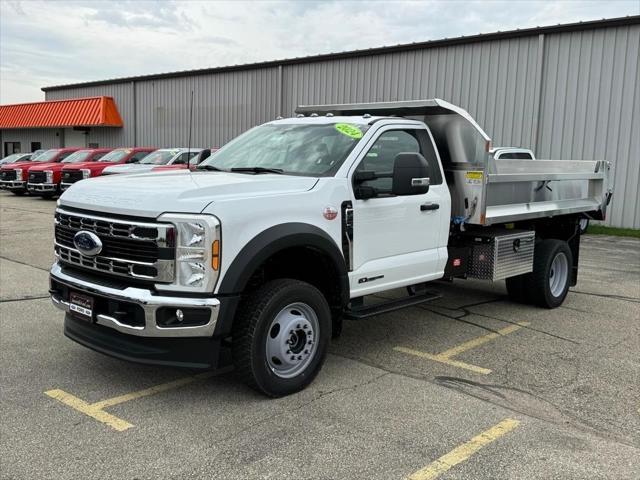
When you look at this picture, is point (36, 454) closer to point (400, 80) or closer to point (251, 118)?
point (400, 80)

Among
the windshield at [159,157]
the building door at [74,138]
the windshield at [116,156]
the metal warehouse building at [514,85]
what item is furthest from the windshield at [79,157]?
the building door at [74,138]

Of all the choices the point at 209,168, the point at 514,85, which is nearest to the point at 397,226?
the point at 209,168

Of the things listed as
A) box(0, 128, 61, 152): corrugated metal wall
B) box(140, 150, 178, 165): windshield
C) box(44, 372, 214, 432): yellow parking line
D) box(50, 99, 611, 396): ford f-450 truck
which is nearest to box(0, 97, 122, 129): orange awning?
box(0, 128, 61, 152): corrugated metal wall

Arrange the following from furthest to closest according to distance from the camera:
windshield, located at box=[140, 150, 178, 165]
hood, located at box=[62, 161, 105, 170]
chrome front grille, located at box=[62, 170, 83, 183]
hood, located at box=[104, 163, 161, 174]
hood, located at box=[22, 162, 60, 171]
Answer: hood, located at box=[22, 162, 60, 171] → chrome front grille, located at box=[62, 170, 83, 183] → hood, located at box=[62, 161, 105, 170] → windshield, located at box=[140, 150, 178, 165] → hood, located at box=[104, 163, 161, 174]

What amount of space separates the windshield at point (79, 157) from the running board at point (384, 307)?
21076 millimetres

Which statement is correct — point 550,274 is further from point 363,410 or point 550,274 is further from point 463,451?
point 463,451

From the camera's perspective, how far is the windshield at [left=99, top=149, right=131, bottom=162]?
2245cm

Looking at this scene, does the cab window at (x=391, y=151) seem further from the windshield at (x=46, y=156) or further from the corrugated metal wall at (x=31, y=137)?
the corrugated metal wall at (x=31, y=137)

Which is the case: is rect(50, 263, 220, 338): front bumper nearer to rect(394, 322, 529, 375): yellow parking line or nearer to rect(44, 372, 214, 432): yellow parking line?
rect(44, 372, 214, 432): yellow parking line

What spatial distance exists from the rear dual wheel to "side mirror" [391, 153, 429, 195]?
121 inches

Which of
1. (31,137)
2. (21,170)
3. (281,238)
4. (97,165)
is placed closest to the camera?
(281,238)

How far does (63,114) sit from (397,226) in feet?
119

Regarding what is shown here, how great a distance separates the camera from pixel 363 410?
4359 mm

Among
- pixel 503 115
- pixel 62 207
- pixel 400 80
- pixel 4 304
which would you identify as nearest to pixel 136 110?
pixel 400 80
